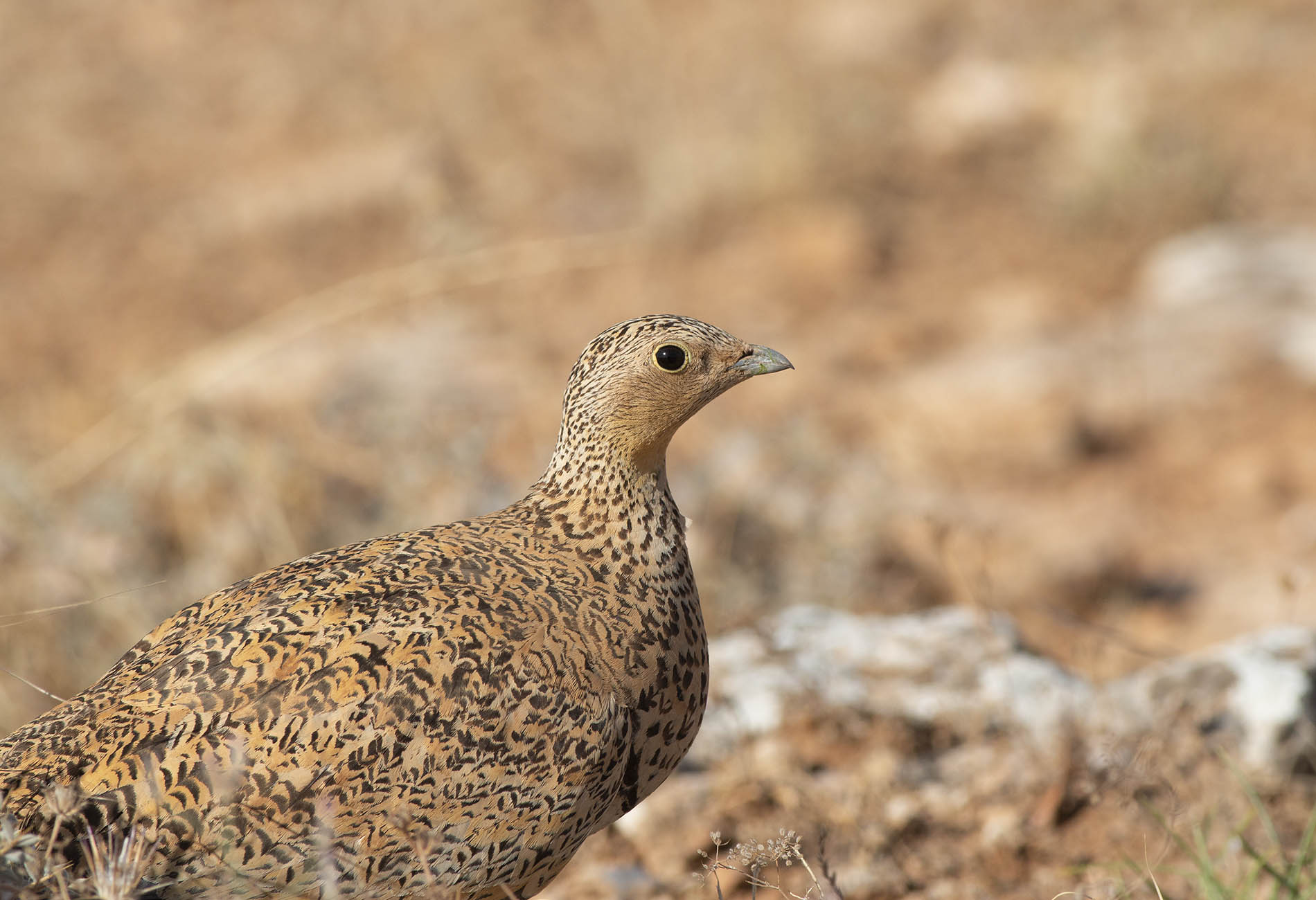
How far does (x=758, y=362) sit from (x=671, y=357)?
0.25m

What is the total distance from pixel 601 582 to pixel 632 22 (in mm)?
9985

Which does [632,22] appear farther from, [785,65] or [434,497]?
[434,497]

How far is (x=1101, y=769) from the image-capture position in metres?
3.94

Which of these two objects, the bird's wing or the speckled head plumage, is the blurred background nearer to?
the speckled head plumage

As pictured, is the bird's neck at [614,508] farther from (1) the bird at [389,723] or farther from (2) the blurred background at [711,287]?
(2) the blurred background at [711,287]

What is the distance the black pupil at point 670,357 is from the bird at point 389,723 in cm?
38

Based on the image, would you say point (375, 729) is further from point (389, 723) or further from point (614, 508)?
point (614, 508)

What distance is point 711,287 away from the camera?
948 centimetres

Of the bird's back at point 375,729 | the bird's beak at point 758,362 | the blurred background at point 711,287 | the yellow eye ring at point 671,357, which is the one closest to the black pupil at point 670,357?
the yellow eye ring at point 671,357

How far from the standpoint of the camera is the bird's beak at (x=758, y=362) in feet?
11.1

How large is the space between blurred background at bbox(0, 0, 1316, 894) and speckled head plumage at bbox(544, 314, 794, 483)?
1153mm

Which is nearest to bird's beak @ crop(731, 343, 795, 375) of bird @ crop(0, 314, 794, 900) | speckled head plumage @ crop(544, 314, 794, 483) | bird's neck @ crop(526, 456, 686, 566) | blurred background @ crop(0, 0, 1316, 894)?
speckled head plumage @ crop(544, 314, 794, 483)

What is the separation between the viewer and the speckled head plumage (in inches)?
127

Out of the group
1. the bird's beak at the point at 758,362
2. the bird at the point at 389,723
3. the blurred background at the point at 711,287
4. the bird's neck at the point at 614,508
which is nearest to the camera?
the bird at the point at 389,723
